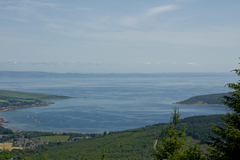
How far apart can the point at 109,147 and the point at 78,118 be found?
3342 cm

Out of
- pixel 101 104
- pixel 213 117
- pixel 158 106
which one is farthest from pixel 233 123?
pixel 101 104

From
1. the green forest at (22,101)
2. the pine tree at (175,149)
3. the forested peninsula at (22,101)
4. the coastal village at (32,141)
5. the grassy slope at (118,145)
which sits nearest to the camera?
the pine tree at (175,149)

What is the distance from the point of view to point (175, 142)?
8.48 m

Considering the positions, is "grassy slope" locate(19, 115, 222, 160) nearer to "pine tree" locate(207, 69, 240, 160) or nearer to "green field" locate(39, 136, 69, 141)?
"green field" locate(39, 136, 69, 141)

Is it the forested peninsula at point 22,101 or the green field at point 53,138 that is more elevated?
the forested peninsula at point 22,101

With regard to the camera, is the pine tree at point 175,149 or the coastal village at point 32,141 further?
the coastal village at point 32,141

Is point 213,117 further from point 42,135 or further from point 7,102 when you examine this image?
point 7,102

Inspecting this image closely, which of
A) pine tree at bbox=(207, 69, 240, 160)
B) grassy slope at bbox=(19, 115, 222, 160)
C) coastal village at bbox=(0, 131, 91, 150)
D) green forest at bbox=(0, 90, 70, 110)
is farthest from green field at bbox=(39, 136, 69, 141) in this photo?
green forest at bbox=(0, 90, 70, 110)

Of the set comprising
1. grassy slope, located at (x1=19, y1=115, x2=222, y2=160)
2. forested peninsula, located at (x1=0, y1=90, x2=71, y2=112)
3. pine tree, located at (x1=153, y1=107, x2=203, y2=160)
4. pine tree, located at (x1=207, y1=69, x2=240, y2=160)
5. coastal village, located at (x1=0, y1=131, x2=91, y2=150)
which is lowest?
coastal village, located at (x1=0, y1=131, x2=91, y2=150)

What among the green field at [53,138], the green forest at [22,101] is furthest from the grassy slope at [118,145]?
the green forest at [22,101]

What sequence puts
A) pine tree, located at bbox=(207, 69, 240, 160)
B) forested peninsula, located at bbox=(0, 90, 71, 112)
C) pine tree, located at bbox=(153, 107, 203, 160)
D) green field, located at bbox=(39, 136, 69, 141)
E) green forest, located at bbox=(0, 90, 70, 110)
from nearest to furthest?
pine tree, located at bbox=(207, 69, 240, 160) → pine tree, located at bbox=(153, 107, 203, 160) → green field, located at bbox=(39, 136, 69, 141) → forested peninsula, located at bbox=(0, 90, 71, 112) → green forest, located at bbox=(0, 90, 70, 110)

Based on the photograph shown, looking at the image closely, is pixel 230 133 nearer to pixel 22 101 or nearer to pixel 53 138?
pixel 53 138

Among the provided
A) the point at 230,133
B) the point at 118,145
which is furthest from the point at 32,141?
the point at 230,133

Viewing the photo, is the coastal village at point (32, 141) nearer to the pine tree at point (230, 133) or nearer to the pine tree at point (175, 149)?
the pine tree at point (175, 149)
